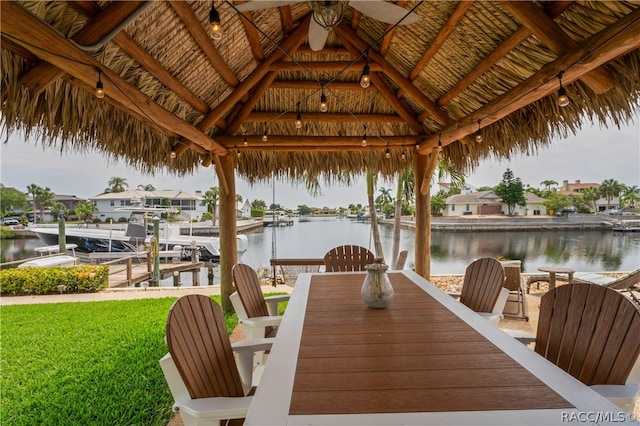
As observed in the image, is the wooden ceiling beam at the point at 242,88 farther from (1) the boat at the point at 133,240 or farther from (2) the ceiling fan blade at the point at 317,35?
(1) the boat at the point at 133,240

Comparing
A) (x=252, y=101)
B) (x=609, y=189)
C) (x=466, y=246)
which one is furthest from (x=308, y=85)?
(x=609, y=189)

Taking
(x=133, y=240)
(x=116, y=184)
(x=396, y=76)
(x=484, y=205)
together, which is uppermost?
(x=116, y=184)

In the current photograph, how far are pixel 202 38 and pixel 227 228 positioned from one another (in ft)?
8.11

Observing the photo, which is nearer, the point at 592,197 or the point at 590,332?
the point at 590,332

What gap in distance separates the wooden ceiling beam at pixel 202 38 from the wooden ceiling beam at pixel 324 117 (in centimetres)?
80

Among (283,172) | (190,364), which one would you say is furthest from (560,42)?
(283,172)

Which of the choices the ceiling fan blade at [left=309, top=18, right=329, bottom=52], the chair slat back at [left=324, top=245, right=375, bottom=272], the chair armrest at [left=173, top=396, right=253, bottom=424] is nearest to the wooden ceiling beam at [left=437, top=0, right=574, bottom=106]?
the ceiling fan blade at [left=309, top=18, right=329, bottom=52]

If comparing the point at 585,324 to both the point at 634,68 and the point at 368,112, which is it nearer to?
the point at 634,68

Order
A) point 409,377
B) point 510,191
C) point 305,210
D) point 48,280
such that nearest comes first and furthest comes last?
point 409,377
point 48,280
point 305,210
point 510,191

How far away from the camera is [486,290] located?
7.50 feet

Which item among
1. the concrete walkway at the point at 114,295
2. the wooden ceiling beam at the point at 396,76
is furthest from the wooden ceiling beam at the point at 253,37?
the concrete walkway at the point at 114,295

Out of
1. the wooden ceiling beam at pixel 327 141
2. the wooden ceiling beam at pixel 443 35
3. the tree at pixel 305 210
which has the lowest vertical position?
the tree at pixel 305 210

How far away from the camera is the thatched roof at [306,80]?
1.85m

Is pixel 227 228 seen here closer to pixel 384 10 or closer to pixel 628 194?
pixel 384 10
